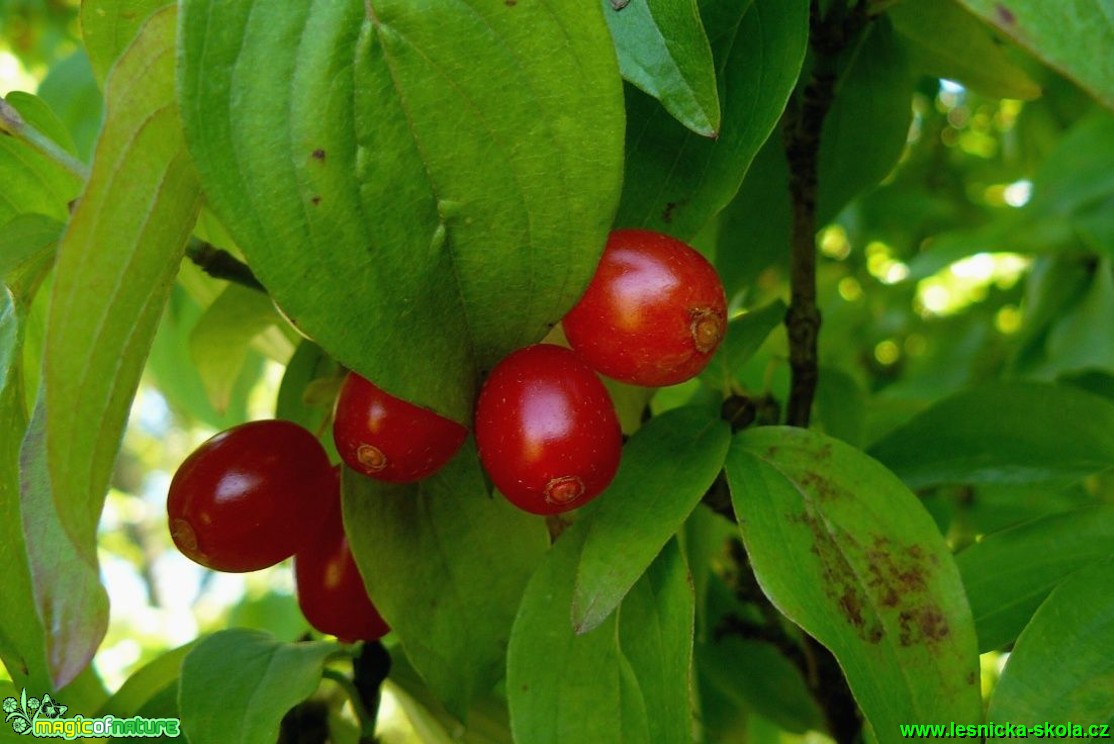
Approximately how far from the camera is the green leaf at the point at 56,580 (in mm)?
604

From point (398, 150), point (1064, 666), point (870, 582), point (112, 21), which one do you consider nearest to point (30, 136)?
point (112, 21)

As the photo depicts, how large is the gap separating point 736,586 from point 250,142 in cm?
100

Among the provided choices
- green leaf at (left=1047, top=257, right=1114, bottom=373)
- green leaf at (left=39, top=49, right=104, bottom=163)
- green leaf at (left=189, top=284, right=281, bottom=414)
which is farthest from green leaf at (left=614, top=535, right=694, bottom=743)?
green leaf at (left=39, top=49, right=104, bottom=163)

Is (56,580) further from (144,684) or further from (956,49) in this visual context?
(956,49)

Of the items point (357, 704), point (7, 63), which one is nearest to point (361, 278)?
point (357, 704)

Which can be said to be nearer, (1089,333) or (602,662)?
(602,662)

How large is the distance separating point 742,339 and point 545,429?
1.16 ft

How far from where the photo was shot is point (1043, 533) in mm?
930

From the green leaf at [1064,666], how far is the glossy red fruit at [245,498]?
1.84ft

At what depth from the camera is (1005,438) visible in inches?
43.1

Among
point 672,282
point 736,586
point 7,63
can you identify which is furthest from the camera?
point 7,63

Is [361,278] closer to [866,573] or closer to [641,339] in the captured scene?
[641,339]

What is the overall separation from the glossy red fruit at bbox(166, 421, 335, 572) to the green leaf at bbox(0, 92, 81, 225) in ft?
1.04

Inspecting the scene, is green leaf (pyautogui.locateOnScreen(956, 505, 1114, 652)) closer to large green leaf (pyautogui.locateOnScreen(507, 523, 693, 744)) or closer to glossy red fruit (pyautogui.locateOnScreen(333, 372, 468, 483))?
large green leaf (pyautogui.locateOnScreen(507, 523, 693, 744))
